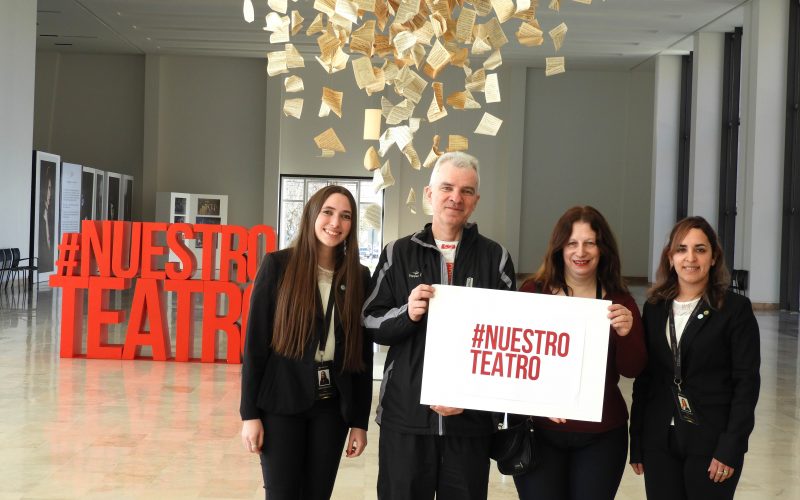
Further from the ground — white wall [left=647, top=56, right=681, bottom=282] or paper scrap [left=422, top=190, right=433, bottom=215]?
white wall [left=647, top=56, right=681, bottom=282]

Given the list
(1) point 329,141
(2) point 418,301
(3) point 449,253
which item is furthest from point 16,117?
(2) point 418,301

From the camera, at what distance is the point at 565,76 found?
25.3 metres

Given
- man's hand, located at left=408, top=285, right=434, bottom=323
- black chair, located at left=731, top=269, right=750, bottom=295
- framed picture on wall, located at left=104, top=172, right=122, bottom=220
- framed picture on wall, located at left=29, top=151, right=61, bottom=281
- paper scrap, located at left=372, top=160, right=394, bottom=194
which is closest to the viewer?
man's hand, located at left=408, top=285, right=434, bottom=323

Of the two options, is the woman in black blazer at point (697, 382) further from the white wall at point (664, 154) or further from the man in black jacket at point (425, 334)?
the white wall at point (664, 154)

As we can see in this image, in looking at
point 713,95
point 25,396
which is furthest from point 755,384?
point 713,95

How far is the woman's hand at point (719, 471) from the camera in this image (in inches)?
102

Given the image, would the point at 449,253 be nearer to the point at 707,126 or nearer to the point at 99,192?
the point at 707,126

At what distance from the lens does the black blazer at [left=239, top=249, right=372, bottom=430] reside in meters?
2.74

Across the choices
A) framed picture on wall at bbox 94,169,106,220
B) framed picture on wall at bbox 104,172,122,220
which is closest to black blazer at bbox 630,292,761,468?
framed picture on wall at bbox 94,169,106,220

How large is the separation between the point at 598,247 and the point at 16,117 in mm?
15619

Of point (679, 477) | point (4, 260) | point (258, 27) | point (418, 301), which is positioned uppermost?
point (258, 27)

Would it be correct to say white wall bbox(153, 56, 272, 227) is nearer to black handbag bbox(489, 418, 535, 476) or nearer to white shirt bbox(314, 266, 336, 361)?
white shirt bbox(314, 266, 336, 361)

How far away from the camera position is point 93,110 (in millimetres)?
24625

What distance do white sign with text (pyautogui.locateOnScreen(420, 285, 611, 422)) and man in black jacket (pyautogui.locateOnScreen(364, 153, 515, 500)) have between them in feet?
0.26
